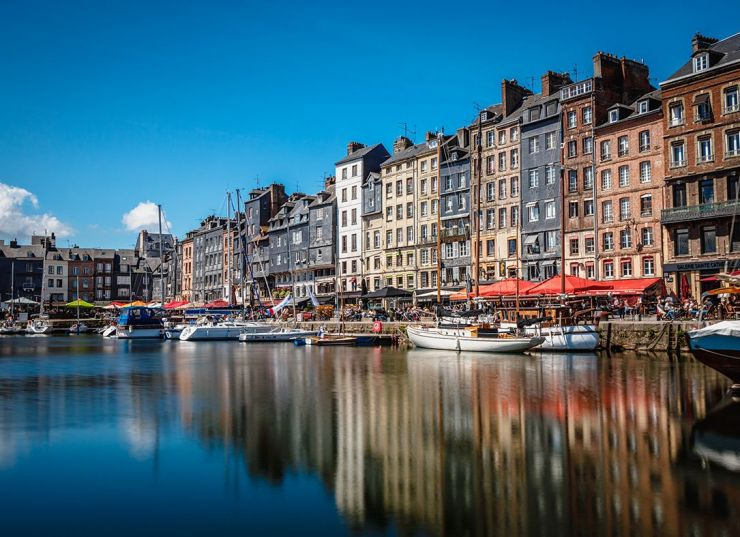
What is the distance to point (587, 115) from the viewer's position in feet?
179

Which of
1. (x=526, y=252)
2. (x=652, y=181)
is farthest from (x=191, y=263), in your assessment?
(x=652, y=181)

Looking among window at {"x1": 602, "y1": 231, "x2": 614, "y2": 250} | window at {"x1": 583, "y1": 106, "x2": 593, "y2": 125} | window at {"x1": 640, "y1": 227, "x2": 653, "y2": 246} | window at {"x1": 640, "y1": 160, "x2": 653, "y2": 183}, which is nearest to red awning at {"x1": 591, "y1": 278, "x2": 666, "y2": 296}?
window at {"x1": 640, "y1": 227, "x2": 653, "y2": 246}

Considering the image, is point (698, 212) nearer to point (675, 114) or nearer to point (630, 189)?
point (630, 189)

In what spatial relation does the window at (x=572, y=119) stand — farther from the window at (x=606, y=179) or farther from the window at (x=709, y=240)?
the window at (x=709, y=240)

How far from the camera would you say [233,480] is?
39.1 ft

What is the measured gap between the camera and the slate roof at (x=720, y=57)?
4528 cm

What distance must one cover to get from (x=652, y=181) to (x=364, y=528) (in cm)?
4680

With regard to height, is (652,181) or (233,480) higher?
(652,181)

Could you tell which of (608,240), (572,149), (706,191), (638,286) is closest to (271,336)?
(608,240)

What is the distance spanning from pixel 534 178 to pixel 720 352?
40605 mm

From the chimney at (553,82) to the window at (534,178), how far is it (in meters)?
6.99

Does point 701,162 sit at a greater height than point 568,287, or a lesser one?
greater

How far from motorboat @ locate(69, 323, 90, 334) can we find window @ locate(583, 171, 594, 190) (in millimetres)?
63931

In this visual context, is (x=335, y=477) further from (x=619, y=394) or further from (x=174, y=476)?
(x=619, y=394)
